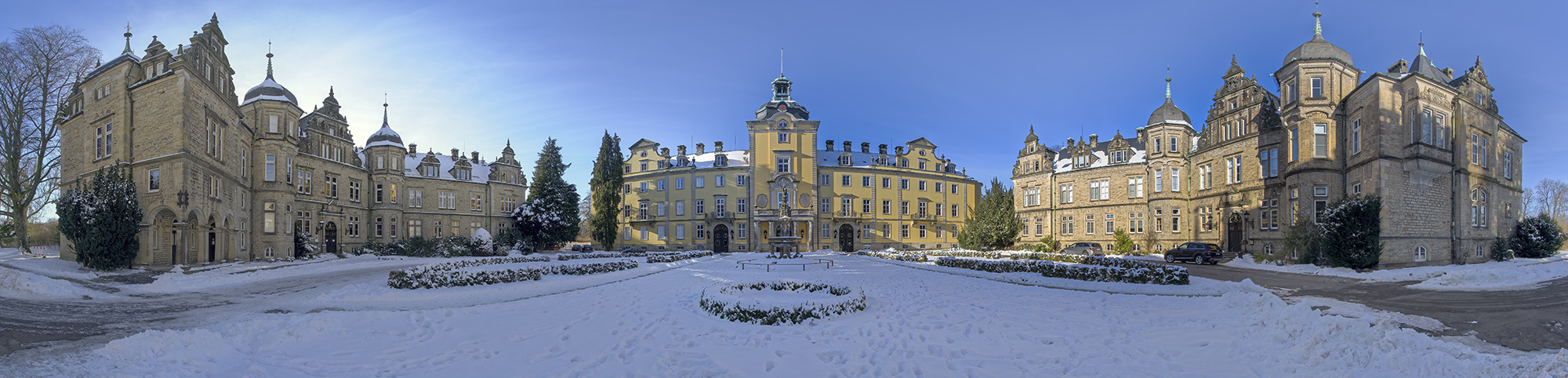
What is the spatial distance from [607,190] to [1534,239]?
54103mm

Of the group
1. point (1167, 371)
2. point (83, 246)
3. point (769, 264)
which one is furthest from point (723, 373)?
point (83, 246)

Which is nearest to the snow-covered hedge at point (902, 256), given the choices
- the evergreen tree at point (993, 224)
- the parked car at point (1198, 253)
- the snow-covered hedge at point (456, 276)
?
the evergreen tree at point (993, 224)

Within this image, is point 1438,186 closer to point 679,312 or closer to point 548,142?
point 679,312

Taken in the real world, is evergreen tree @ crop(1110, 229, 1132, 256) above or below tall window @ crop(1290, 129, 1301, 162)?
below

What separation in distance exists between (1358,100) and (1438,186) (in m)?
5.15

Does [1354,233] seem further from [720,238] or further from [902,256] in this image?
[720,238]

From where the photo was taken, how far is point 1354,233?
2458 cm

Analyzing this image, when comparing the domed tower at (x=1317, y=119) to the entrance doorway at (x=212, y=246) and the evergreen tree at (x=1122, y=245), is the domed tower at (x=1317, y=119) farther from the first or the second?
the entrance doorway at (x=212, y=246)

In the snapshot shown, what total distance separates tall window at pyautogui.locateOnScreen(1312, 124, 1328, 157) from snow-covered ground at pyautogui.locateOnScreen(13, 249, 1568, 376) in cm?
2141

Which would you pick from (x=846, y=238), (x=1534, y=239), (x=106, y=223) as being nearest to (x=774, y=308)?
(x=106, y=223)

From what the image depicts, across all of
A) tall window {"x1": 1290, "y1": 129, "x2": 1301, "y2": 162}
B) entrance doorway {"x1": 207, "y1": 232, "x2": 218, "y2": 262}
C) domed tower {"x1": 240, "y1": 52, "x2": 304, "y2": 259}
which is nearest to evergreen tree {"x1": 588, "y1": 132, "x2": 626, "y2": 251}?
domed tower {"x1": 240, "y1": 52, "x2": 304, "y2": 259}

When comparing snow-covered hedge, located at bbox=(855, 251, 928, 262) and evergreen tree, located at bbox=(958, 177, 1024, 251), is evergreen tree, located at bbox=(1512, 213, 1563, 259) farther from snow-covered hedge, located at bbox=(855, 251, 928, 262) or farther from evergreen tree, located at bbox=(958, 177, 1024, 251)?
snow-covered hedge, located at bbox=(855, 251, 928, 262)

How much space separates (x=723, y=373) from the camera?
24.4 ft

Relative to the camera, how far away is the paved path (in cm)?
935
